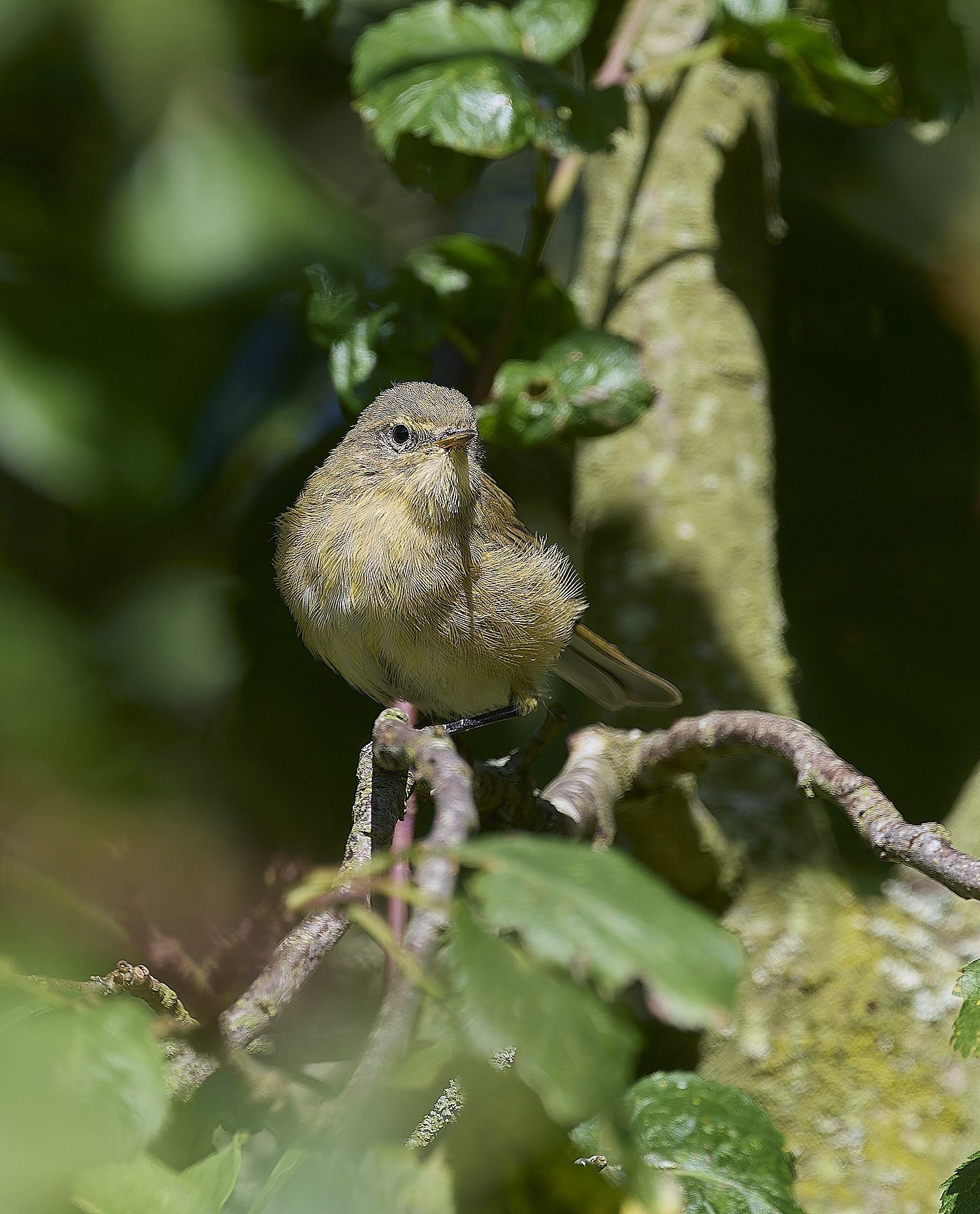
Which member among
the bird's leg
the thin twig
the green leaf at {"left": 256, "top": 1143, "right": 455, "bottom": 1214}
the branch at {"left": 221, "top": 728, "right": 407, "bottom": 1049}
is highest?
the thin twig

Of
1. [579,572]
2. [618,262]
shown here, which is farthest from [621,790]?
[618,262]

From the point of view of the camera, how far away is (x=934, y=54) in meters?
2.97

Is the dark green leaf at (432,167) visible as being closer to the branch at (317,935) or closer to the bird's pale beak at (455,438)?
the bird's pale beak at (455,438)

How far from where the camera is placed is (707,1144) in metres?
1.72

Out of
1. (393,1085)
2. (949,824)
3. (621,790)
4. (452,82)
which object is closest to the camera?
(393,1085)

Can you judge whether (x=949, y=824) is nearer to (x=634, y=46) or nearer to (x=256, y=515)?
(x=256, y=515)

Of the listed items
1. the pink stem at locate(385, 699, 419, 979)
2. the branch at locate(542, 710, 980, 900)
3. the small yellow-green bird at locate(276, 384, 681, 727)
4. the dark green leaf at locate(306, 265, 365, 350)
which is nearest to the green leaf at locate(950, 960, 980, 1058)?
the branch at locate(542, 710, 980, 900)

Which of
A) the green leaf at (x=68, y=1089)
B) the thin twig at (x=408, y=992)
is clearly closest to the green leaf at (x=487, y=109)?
the thin twig at (x=408, y=992)

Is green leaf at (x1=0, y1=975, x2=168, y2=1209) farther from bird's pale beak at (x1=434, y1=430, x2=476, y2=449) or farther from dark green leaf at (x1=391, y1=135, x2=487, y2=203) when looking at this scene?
dark green leaf at (x1=391, y1=135, x2=487, y2=203)

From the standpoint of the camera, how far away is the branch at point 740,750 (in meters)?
1.42

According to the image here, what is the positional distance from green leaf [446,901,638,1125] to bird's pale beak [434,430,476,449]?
187 centimetres

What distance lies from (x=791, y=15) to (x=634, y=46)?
0.66 meters

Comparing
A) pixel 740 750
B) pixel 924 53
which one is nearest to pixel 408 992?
pixel 740 750

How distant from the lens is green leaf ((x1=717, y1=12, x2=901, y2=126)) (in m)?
2.75
